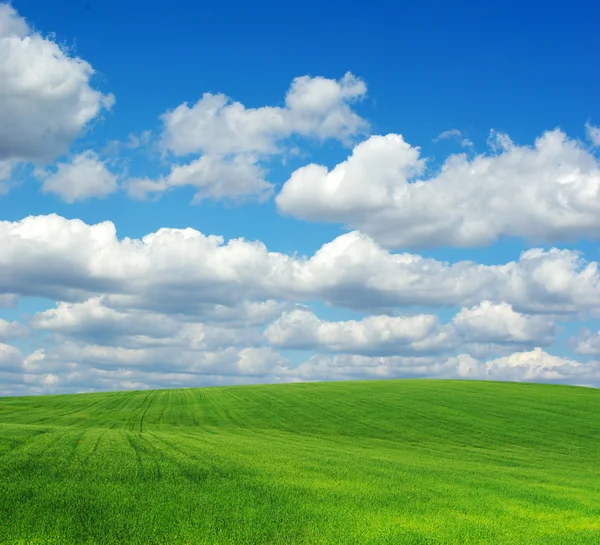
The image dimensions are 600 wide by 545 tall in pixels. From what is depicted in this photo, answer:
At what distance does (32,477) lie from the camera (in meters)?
18.3

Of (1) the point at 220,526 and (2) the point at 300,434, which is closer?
(1) the point at 220,526

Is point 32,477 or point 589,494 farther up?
point 32,477

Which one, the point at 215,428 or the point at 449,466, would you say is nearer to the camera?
the point at 449,466

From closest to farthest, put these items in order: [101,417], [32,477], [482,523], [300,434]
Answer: [482,523], [32,477], [300,434], [101,417]

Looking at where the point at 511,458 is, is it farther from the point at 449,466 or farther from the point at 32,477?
the point at 32,477

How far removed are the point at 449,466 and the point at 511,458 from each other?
1007 centimetres

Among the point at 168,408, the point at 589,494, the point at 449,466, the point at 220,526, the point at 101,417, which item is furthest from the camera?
the point at 168,408

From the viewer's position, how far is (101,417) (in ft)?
198

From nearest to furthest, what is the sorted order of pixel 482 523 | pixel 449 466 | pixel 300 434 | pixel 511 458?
A: pixel 482 523, pixel 449 466, pixel 511 458, pixel 300 434

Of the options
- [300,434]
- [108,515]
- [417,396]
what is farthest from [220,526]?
[417,396]

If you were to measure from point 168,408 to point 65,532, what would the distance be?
57652 mm

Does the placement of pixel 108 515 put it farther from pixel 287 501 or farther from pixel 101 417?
pixel 101 417

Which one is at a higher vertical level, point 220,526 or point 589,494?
point 220,526

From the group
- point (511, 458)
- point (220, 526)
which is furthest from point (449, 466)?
point (220, 526)
